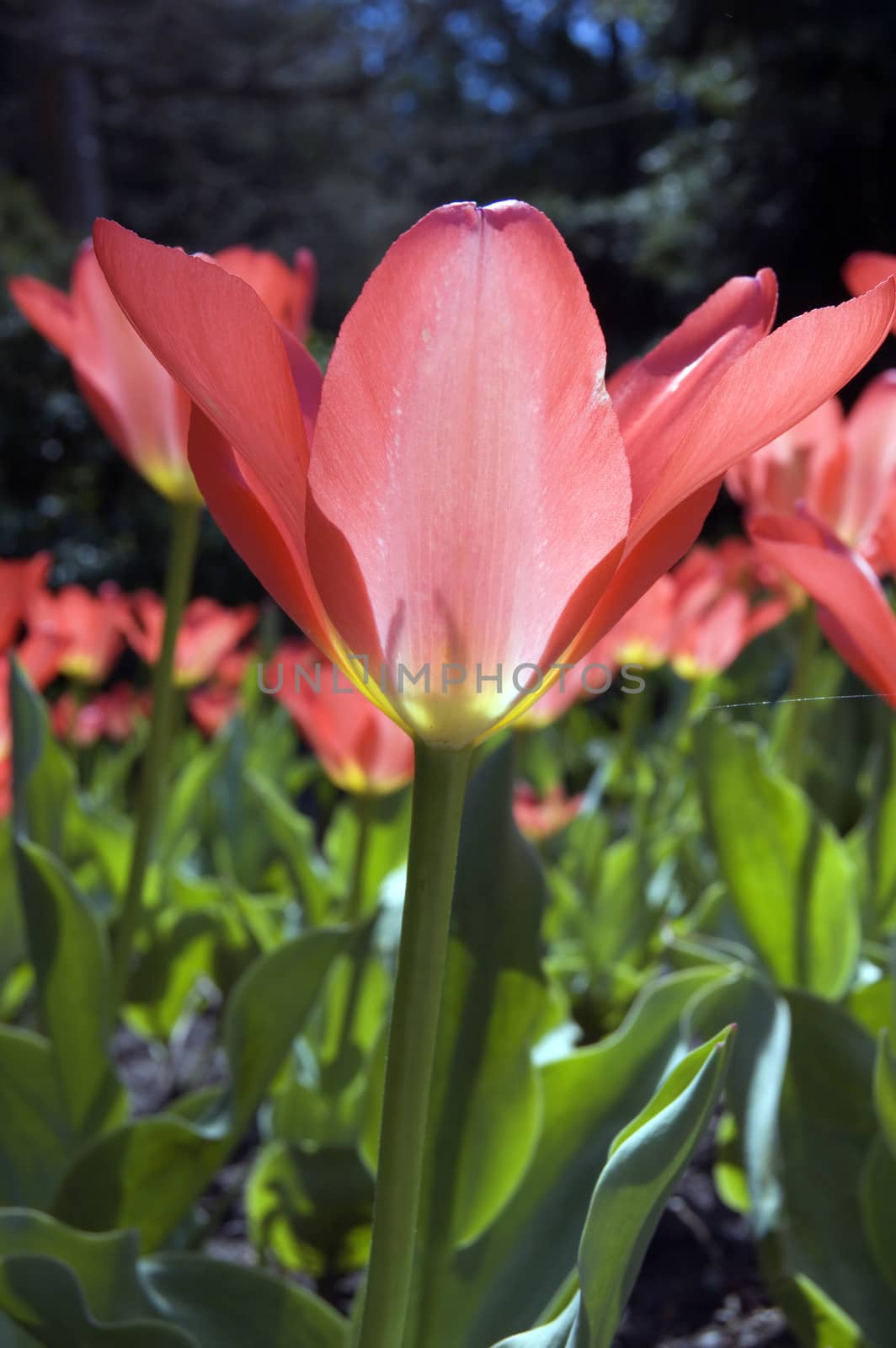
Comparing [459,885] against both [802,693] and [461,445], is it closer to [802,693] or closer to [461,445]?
[461,445]

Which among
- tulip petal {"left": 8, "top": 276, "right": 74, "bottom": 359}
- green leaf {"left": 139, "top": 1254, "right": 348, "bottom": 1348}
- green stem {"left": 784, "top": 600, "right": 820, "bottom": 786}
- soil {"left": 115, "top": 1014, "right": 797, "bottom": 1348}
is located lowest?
soil {"left": 115, "top": 1014, "right": 797, "bottom": 1348}

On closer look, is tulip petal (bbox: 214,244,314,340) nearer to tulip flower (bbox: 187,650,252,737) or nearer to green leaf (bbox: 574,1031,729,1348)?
green leaf (bbox: 574,1031,729,1348)

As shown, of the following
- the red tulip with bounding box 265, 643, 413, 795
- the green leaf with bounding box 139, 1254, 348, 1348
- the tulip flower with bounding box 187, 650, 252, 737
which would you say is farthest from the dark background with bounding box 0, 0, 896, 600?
the tulip flower with bounding box 187, 650, 252, 737

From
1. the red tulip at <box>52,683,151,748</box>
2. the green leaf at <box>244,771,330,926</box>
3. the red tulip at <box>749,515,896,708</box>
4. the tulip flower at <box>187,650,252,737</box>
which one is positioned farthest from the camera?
the tulip flower at <box>187,650,252,737</box>

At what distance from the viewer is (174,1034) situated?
1327mm

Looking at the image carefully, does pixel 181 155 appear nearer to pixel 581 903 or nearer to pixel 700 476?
pixel 581 903

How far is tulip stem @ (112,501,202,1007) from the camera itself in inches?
28.3

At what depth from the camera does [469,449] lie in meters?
0.32

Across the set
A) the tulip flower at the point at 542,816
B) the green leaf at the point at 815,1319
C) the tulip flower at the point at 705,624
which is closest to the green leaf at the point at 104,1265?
the green leaf at the point at 815,1319

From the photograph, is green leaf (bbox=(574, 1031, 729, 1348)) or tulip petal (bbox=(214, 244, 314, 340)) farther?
tulip petal (bbox=(214, 244, 314, 340))

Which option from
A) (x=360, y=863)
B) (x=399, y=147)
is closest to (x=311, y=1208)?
(x=360, y=863)

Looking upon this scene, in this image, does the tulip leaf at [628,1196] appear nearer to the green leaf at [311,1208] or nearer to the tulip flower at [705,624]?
the green leaf at [311,1208]

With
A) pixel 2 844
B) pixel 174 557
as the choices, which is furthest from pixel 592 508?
pixel 2 844

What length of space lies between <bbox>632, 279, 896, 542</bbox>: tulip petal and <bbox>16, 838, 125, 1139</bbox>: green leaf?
503mm
